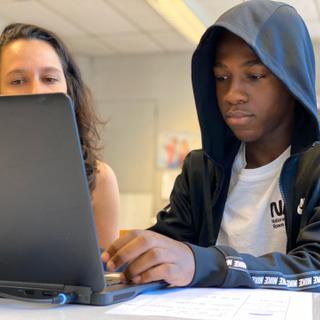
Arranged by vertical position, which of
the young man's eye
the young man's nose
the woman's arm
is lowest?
the woman's arm

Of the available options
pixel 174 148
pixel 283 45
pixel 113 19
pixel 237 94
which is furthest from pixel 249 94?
pixel 174 148

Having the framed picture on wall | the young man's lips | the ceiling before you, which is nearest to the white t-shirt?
the young man's lips

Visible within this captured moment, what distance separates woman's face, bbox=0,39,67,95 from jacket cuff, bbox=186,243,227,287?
0.77 metres

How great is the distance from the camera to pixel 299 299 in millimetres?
657

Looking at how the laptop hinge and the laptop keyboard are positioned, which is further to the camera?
the laptop keyboard

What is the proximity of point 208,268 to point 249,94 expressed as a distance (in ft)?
1.53

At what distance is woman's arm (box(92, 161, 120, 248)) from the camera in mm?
1561

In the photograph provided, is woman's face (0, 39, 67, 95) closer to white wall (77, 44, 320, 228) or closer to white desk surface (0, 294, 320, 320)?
white desk surface (0, 294, 320, 320)

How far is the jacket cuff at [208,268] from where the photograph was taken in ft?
2.38

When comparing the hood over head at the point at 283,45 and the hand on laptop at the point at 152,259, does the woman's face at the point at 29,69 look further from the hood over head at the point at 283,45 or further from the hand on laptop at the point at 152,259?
the hand on laptop at the point at 152,259

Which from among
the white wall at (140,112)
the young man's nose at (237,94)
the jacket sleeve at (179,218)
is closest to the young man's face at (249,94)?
the young man's nose at (237,94)

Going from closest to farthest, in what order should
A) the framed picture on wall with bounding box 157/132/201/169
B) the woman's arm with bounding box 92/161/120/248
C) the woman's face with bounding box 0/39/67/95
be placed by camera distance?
the woman's face with bounding box 0/39/67/95, the woman's arm with bounding box 92/161/120/248, the framed picture on wall with bounding box 157/132/201/169

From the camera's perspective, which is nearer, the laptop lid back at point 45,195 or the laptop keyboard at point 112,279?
the laptop lid back at point 45,195

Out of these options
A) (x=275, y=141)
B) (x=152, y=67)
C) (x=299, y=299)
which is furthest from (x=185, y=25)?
(x=299, y=299)
